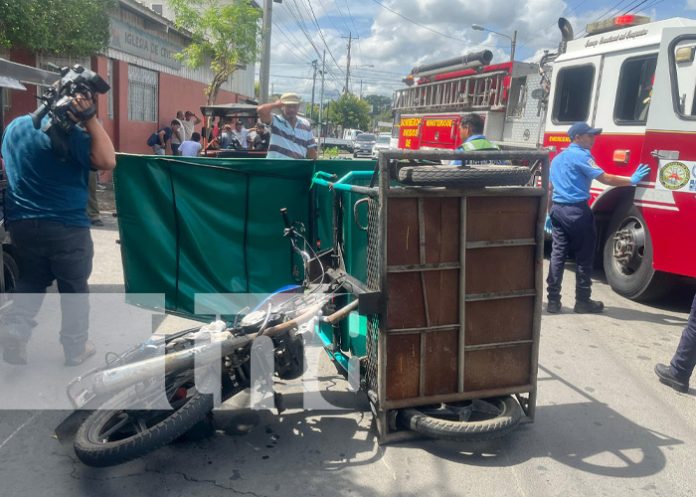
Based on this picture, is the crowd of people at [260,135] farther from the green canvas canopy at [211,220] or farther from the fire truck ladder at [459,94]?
the fire truck ladder at [459,94]

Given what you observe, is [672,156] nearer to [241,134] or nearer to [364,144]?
[241,134]

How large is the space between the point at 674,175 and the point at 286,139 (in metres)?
3.90

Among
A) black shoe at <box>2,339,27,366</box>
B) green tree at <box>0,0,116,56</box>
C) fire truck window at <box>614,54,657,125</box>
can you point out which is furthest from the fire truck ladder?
black shoe at <box>2,339,27,366</box>

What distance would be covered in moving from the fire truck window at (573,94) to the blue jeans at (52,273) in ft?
20.4

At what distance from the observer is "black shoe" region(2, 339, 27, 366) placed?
419 cm

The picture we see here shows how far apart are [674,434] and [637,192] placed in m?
3.23

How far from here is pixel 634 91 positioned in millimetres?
7000

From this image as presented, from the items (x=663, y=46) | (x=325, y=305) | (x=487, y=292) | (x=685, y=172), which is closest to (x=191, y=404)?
(x=325, y=305)

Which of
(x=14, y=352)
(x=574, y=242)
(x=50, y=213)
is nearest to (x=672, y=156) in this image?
(x=574, y=242)

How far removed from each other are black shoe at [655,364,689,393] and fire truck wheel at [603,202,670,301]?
2054 mm

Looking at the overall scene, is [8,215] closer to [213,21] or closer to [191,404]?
[191,404]

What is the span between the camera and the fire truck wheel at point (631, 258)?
21.3ft

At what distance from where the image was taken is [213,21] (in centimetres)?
1603

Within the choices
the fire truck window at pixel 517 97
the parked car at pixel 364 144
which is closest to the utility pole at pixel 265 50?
the fire truck window at pixel 517 97
